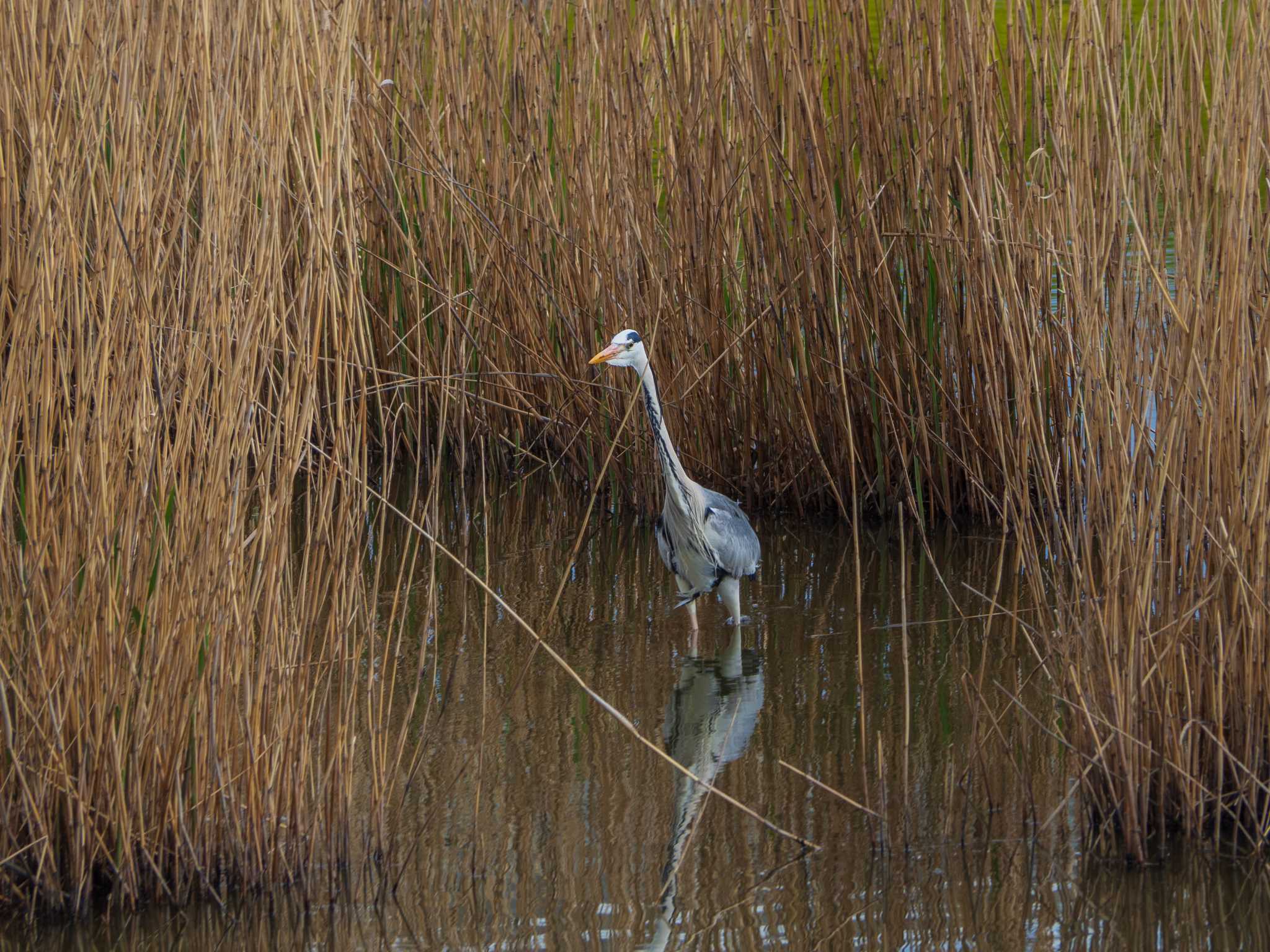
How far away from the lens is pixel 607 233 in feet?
16.1

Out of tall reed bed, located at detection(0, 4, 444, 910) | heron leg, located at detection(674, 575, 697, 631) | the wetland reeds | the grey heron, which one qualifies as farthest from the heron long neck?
tall reed bed, located at detection(0, 4, 444, 910)

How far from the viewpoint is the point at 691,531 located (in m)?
4.19

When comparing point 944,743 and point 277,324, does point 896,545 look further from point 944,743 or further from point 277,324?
point 277,324

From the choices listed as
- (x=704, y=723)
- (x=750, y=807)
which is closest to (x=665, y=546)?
(x=704, y=723)

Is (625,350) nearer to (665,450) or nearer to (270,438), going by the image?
(665,450)

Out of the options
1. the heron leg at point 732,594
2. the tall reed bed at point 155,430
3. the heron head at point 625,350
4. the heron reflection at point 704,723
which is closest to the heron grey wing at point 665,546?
the heron leg at point 732,594

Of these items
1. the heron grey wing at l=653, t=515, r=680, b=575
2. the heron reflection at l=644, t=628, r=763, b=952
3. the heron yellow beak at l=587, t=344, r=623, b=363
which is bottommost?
the heron reflection at l=644, t=628, r=763, b=952

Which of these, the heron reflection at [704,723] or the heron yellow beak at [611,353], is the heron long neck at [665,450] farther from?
the heron reflection at [704,723]

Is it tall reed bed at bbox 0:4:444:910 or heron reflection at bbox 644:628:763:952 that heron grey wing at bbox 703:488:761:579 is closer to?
heron reflection at bbox 644:628:763:952

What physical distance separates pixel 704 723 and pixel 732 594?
64 centimetres

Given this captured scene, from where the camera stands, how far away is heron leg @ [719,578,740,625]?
4.19m

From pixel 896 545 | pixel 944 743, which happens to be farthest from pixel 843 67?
pixel 944 743

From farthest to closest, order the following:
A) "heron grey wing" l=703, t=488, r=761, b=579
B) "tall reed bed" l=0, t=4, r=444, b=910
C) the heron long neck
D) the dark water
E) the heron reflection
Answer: the heron long neck < "heron grey wing" l=703, t=488, r=761, b=579 < the heron reflection < the dark water < "tall reed bed" l=0, t=4, r=444, b=910

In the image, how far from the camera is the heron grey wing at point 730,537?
4121mm
